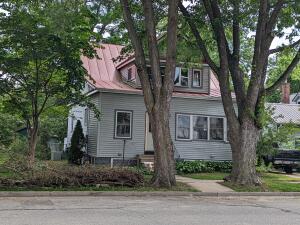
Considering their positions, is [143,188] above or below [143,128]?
below

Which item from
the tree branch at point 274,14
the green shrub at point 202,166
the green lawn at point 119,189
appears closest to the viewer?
the green lawn at point 119,189

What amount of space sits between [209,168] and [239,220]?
48.7ft

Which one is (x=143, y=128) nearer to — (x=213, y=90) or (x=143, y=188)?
(x=213, y=90)

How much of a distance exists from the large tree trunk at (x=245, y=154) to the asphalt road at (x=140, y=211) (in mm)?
3315

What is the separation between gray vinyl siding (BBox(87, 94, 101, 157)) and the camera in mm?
24938

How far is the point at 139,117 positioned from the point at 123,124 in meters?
1.01

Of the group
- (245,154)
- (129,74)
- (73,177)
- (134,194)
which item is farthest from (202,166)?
(73,177)

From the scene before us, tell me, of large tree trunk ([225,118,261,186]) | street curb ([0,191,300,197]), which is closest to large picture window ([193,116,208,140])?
large tree trunk ([225,118,261,186])

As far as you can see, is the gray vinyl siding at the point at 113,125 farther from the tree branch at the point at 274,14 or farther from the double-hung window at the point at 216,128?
the tree branch at the point at 274,14

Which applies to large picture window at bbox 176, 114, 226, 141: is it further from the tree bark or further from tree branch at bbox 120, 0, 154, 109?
tree branch at bbox 120, 0, 154, 109

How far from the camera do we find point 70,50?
64.6ft

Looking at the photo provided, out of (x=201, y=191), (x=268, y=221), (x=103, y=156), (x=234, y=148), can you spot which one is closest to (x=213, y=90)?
(x=103, y=156)

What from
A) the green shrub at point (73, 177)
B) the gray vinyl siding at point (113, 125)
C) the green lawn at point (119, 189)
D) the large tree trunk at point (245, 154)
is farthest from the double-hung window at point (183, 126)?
the green shrub at point (73, 177)

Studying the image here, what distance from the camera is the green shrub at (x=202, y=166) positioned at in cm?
2383
